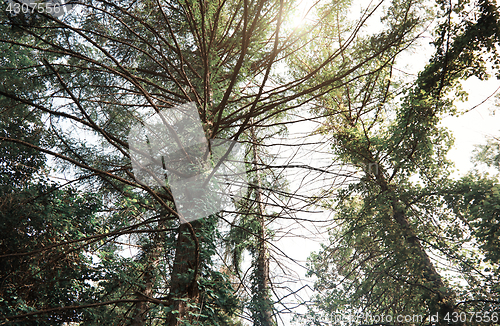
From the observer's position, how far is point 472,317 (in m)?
4.47

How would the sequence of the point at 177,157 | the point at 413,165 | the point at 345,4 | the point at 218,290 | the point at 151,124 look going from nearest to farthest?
the point at 218,290 < the point at 177,157 < the point at 345,4 < the point at 151,124 < the point at 413,165

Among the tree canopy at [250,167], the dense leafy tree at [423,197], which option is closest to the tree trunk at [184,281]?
the tree canopy at [250,167]

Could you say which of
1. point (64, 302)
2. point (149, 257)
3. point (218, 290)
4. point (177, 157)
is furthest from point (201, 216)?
point (64, 302)

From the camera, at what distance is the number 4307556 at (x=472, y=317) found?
14.3ft

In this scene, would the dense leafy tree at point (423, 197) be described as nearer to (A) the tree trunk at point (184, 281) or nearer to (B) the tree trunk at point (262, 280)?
(B) the tree trunk at point (262, 280)

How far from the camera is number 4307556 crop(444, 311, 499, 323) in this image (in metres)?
4.35

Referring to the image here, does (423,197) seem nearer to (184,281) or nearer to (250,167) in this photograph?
(250,167)

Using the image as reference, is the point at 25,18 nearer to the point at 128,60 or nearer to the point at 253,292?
the point at 128,60

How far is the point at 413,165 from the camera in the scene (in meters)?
5.68

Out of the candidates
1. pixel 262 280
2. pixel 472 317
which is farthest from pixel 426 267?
pixel 262 280

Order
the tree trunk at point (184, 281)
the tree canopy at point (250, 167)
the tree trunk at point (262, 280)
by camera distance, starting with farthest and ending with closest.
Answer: the tree trunk at point (262, 280)
the tree canopy at point (250, 167)
the tree trunk at point (184, 281)

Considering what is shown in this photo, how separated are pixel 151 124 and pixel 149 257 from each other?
9.16ft

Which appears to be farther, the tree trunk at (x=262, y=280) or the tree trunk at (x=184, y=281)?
the tree trunk at (x=262, y=280)

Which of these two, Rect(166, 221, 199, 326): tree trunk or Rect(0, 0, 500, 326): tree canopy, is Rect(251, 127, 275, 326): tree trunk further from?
Rect(166, 221, 199, 326): tree trunk
